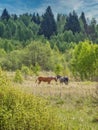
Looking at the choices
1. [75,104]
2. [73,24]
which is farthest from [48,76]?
[73,24]

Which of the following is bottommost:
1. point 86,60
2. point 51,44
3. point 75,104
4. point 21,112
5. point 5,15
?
point 75,104

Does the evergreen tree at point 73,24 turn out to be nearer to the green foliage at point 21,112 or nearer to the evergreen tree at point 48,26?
the evergreen tree at point 48,26

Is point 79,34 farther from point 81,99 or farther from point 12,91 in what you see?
point 12,91

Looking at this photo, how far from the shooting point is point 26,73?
2372 inches

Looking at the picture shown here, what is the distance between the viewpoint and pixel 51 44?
10488 cm

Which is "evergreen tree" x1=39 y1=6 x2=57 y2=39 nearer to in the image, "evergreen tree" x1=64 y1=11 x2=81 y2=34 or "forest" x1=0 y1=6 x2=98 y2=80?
"forest" x1=0 y1=6 x2=98 y2=80

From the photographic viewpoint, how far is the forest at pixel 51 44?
57.6 metres

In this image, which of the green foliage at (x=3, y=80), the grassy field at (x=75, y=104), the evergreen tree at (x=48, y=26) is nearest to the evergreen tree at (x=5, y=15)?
the evergreen tree at (x=48, y=26)

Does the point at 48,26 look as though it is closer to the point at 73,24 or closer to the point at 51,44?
the point at 73,24

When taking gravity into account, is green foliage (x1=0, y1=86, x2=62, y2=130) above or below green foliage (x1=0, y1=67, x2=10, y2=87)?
below

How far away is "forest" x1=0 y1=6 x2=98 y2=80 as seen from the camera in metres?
57.6

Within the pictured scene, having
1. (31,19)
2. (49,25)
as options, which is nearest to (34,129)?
(49,25)

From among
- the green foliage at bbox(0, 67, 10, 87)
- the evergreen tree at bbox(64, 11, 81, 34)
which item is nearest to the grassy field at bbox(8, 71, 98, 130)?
the green foliage at bbox(0, 67, 10, 87)

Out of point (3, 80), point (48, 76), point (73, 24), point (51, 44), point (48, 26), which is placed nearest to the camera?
point (3, 80)
